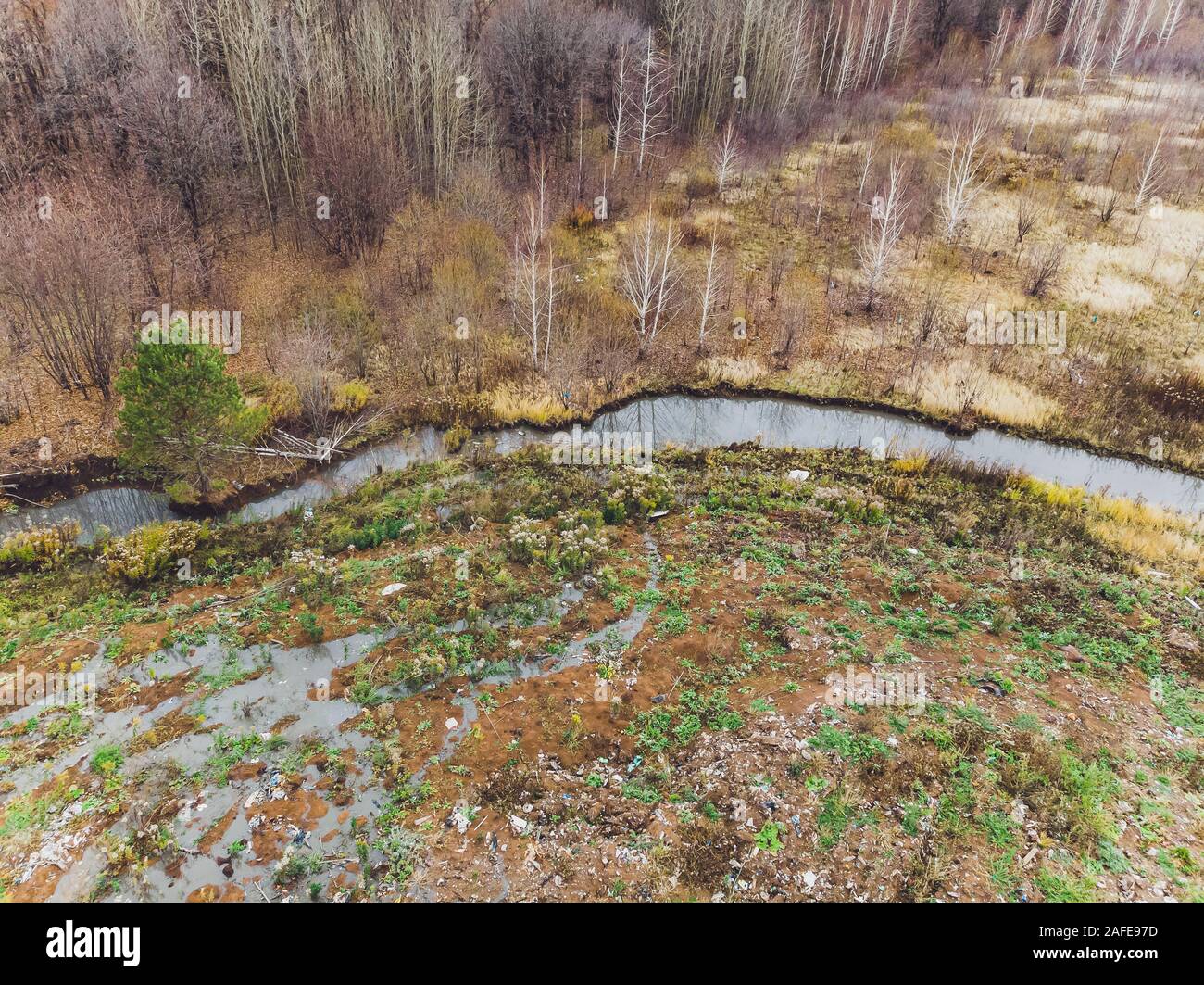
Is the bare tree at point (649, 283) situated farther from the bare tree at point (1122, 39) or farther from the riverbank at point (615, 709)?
the bare tree at point (1122, 39)

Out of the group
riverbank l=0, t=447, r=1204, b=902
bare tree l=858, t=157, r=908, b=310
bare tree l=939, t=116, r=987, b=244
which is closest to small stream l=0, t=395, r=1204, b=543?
riverbank l=0, t=447, r=1204, b=902

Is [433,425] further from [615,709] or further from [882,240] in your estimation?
[882,240]

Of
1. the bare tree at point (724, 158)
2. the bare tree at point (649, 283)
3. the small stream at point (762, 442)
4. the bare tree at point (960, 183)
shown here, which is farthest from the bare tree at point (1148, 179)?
the bare tree at point (649, 283)

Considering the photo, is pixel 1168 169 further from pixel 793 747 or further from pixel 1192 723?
pixel 793 747

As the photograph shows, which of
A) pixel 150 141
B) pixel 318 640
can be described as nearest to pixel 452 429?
pixel 318 640

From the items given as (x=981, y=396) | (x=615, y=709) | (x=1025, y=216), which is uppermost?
(x=1025, y=216)

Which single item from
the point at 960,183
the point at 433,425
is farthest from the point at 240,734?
the point at 960,183

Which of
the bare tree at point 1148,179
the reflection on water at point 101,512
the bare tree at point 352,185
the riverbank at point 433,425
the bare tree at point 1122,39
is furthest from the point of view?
the bare tree at point 1122,39

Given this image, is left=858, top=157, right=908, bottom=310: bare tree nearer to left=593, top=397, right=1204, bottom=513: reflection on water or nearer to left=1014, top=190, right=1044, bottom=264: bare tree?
left=1014, top=190, right=1044, bottom=264: bare tree
